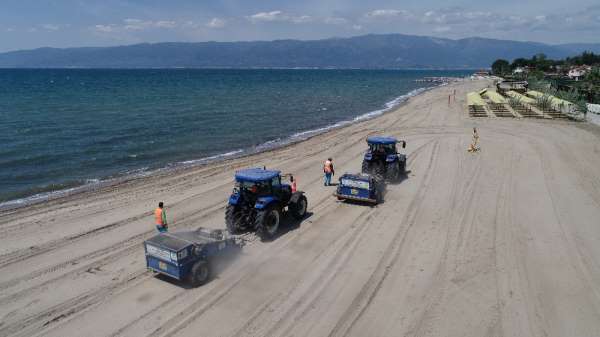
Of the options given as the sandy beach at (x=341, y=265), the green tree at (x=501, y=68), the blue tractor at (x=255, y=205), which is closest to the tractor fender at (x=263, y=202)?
the blue tractor at (x=255, y=205)

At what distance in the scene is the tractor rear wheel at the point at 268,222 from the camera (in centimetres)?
1238

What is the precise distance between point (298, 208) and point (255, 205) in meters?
2.07

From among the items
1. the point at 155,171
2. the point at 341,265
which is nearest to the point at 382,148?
the point at 341,265

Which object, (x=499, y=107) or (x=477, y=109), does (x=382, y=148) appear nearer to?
(x=477, y=109)

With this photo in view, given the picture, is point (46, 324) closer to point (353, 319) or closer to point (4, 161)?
point (353, 319)

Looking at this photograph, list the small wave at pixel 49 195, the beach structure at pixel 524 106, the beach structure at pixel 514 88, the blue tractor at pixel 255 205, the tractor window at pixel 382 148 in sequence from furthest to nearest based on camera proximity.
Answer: the beach structure at pixel 514 88 → the beach structure at pixel 524 106 → the tractor window at pixel 382 148 → the small wave at pixel 49 195 → the blue tractor at pixel 255 205

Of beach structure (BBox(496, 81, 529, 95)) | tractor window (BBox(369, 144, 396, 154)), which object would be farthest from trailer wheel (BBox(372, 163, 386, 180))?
beach structure (BBox(496, 81, 529, 95))

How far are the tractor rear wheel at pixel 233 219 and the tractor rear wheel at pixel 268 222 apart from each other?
71 centimetres

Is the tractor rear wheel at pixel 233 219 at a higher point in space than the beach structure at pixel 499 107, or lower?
lower

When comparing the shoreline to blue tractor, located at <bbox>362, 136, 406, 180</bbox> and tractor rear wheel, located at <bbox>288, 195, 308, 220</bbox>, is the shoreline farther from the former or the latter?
tractor rear wheel, located at <bbox>288, 195, 308, 220</bbox>

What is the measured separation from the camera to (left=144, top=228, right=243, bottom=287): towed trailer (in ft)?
32.2

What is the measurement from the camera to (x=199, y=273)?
10148mm

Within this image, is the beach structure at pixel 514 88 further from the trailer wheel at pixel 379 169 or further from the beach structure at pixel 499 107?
the trailer wheel at pixel 379 169

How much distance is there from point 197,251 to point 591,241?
11.6 m
